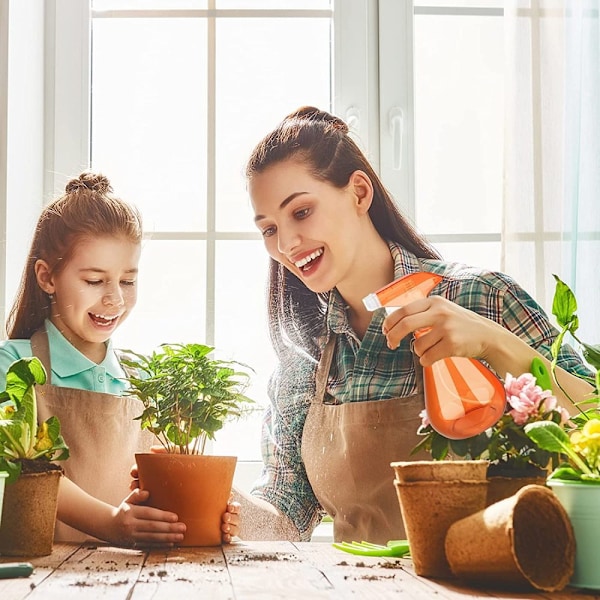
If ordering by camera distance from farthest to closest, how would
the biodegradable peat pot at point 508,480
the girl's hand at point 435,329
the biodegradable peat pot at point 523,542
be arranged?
the girl's hand at point 435,329
the biodegradable peat pot at point 508,480
the biodegradable peat pot at point 523,542

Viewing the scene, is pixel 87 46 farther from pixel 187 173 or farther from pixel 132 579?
pixel 132 579

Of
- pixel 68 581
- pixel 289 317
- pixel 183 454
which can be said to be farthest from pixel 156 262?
pixel 68 581

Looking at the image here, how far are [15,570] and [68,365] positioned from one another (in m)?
0.74

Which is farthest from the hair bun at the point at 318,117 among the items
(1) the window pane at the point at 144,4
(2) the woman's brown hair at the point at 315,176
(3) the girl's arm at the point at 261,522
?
(3) the girl's arm at the point at 261,522

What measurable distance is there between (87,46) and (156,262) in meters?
0.55

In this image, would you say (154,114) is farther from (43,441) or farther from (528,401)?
(528,401)

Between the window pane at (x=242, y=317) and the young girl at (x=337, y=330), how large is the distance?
33cm

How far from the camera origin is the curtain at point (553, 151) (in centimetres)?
201

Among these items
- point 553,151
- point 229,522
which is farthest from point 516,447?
point 553,151

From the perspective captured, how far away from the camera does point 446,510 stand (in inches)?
36.5

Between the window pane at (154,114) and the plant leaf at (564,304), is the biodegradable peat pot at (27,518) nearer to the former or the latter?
the plant leaf at (564,304)

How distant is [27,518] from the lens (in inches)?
45.3

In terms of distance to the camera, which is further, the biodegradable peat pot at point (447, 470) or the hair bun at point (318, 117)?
the hair bun at point (318, 117)

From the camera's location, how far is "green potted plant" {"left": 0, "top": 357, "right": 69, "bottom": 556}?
1146mm
